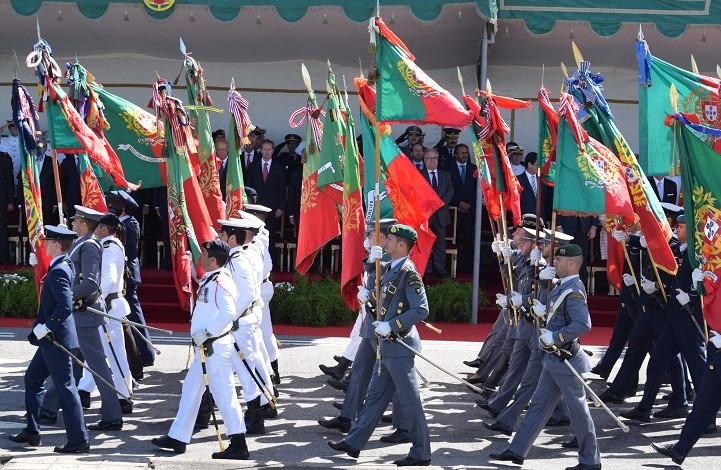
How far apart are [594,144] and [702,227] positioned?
1.40m

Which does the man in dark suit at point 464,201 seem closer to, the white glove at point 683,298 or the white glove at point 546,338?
the white glove at point 683,298

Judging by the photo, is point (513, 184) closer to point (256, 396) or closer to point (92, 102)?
point (256, 396)

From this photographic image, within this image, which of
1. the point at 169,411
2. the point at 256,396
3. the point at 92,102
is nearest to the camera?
the point at 256,396

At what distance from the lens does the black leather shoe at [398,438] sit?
9148mm

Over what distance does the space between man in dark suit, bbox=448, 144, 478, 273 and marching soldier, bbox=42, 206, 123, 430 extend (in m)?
7.57

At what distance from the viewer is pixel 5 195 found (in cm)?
1650

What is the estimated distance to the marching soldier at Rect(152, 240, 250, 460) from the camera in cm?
840

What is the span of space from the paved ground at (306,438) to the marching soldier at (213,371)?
0.14 m

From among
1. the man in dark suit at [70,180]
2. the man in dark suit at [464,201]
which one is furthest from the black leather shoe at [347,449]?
the man in dark suit at [70,180]

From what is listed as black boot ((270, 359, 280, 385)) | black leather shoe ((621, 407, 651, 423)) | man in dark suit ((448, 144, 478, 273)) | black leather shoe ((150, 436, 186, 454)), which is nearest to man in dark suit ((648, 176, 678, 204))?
man in dark suit ((448, 144, 478, 273))

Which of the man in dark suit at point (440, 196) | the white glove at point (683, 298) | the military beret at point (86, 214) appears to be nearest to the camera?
the white glove at point (683, 298)

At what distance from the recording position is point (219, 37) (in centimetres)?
1744

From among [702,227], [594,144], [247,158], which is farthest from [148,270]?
[702,227]

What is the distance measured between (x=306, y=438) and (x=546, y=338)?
220 centimetres
